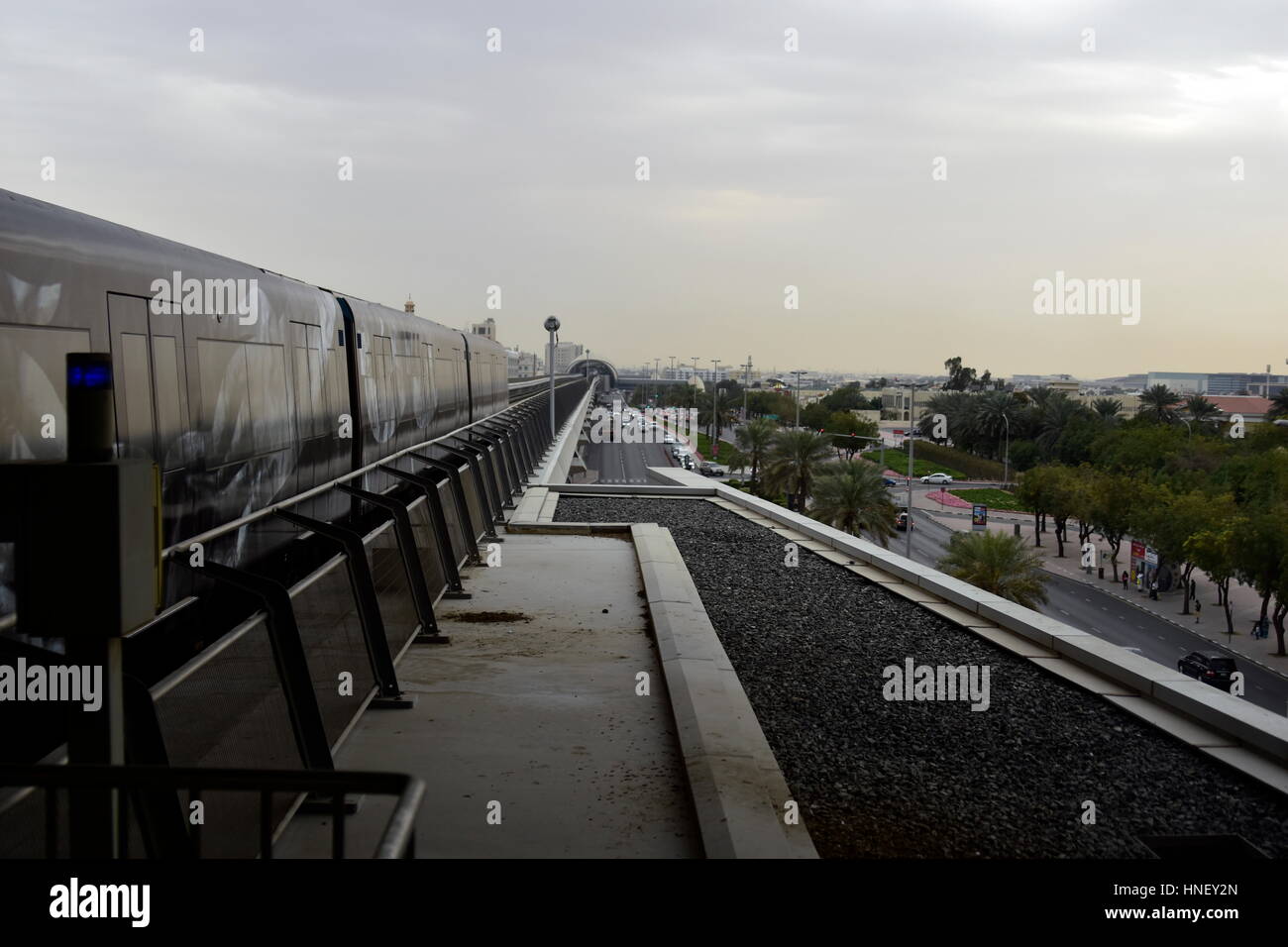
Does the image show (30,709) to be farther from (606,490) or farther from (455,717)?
(606,490)

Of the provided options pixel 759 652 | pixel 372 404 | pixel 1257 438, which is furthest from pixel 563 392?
pixel 759 652

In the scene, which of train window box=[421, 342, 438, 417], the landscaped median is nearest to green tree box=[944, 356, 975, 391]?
the landscaped median

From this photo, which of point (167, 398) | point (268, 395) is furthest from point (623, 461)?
point (167, 398)

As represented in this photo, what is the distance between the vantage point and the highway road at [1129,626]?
107ft

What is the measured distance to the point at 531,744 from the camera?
742 cm

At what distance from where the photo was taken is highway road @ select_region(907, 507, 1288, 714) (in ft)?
107

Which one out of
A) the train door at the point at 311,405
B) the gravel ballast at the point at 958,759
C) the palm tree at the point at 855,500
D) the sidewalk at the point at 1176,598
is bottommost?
the sidewalk at the point at 1176,598

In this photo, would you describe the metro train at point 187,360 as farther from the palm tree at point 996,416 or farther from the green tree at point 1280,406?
the palm tree at point 996,416

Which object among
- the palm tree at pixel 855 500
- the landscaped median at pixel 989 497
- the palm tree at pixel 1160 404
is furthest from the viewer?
the palm tree at pixel 1160 404

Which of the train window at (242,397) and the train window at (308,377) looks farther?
the train window at (308,377)


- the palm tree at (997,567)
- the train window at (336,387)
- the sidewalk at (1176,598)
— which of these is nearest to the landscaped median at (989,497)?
the sidewalk at (1176,598)

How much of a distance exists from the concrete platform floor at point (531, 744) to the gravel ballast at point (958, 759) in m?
0.93

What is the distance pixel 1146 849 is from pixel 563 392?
64.6 meters

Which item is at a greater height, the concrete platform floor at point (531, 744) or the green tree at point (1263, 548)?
the concrete platform floor at point (531, 744)
